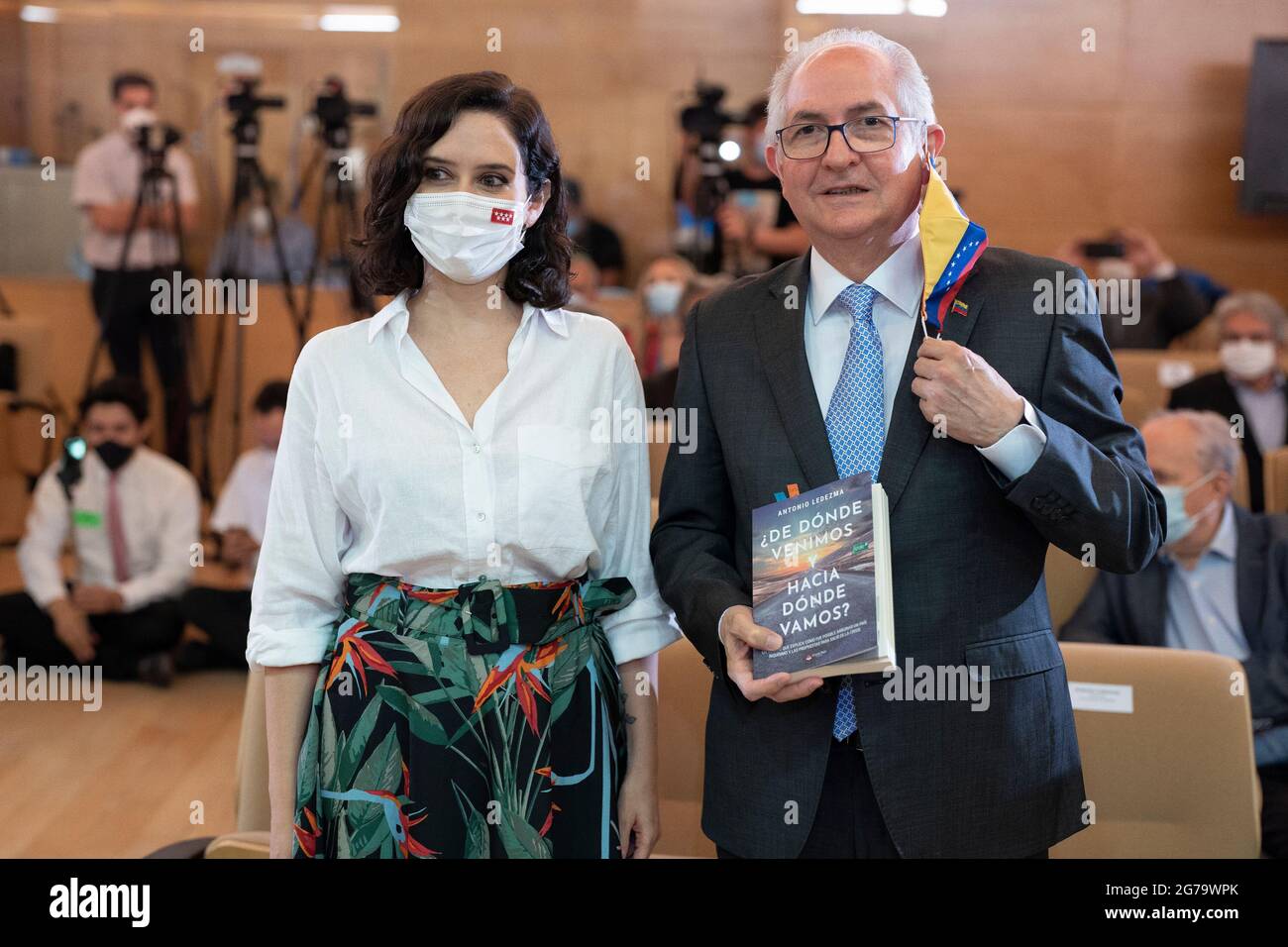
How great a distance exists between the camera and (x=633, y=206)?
804 centimetres

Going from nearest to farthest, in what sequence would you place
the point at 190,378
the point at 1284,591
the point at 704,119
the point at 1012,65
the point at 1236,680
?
1. the point at 1236,680
2. the point at 1284,591
3. the point at 704,119
4. the point at 190,378
5. the point at 1012,65

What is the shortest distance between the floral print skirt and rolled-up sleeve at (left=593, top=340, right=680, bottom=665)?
10cm

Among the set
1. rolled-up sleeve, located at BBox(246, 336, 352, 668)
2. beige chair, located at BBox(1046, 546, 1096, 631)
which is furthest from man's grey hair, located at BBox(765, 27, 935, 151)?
beige chair, located at BBox(1046, 546, 1096, 631)

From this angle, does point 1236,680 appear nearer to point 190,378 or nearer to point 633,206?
point 190,378

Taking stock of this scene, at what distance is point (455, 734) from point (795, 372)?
56 cm

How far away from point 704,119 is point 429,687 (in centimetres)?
444

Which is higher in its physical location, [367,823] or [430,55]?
[430,55]

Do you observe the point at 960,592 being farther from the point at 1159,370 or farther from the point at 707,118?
the point at 707,118

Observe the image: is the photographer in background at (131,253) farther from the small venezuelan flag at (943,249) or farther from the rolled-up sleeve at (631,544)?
the small venezuelan flag at (943,249)

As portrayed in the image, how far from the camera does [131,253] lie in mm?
6039

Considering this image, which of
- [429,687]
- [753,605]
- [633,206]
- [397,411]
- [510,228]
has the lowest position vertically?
[429,687]

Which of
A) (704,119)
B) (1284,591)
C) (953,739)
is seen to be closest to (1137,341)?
(704,119)

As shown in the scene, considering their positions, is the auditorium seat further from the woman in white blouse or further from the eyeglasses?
the eyeglasses

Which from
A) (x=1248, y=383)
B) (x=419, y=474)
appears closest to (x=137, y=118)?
(x=1248, y=383)
